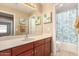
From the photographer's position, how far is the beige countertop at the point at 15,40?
1298 millimetres

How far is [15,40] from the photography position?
1483 millimetres

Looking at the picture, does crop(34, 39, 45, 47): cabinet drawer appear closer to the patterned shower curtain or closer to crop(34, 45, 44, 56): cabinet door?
crop(34, 45, 44, 56): cabinet door

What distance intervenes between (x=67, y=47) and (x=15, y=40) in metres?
0.76

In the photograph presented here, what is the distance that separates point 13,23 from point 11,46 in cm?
35

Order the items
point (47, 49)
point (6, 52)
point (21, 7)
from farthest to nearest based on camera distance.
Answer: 1. point (47, 49)
2. point (21, 7)
3. point (6, 52)

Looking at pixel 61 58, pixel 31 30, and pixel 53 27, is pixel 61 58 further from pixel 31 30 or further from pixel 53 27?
pixel 31 30

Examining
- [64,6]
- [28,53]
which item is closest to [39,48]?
[28,53]

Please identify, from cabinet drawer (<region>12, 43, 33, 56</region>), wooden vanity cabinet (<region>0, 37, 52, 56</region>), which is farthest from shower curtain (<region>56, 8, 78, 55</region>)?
cabinet drawer (<region>12, 43, 33, 56</region>)

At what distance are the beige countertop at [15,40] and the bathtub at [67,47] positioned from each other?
203 millimetres

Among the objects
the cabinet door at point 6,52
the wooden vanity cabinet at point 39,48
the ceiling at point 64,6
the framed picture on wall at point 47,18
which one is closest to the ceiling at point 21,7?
the framed picture on wall at point 47,18

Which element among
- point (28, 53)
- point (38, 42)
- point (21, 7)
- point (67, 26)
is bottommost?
point (28, 53)

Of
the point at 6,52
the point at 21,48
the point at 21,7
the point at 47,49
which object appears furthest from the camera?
the point at 47,49

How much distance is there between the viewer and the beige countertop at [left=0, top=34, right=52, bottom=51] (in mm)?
1298

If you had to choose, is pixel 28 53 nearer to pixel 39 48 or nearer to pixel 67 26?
pixel 39 48
